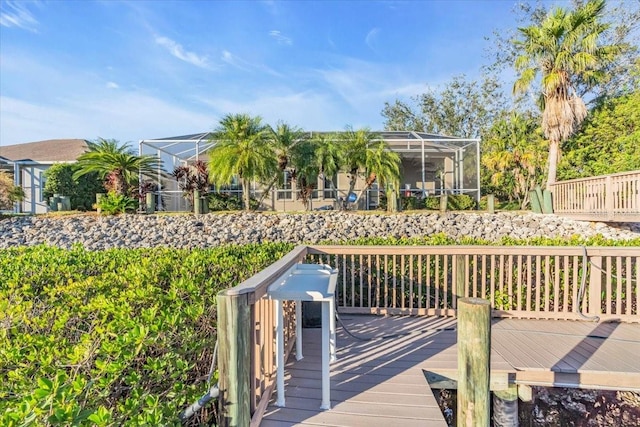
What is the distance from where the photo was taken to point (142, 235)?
897cm

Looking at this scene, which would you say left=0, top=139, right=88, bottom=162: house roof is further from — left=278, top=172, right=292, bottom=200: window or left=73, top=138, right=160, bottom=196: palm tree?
left=278, top=172, right=292, bottom=200: window

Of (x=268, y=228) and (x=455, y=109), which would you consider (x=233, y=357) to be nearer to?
(x=268, y=228)

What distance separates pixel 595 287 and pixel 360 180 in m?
11.9

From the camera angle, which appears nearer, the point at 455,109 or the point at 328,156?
the point at 328,156

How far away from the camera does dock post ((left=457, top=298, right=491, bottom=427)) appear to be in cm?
211

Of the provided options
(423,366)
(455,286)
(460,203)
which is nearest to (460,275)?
(455,286)

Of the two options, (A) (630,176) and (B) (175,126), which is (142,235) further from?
(B) (175,126)

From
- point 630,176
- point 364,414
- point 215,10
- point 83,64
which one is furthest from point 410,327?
point 83,64

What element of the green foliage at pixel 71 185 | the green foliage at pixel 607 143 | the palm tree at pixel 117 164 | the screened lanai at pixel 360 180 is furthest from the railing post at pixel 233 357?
the green foliage at pixel 607 143

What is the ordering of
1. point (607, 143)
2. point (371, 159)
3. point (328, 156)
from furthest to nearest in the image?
point (607, 143), point (328, 156), point (371, 159)

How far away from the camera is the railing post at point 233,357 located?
172cm

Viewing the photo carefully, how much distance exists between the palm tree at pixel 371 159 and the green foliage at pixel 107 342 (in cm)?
910

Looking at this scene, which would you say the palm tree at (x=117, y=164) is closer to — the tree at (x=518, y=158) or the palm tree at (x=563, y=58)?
the palm tree at (x=563, y=58)

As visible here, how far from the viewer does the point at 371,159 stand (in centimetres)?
1189
